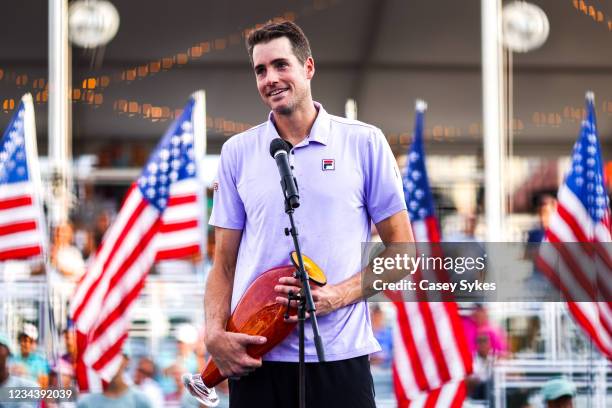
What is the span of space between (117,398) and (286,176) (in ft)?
9.64

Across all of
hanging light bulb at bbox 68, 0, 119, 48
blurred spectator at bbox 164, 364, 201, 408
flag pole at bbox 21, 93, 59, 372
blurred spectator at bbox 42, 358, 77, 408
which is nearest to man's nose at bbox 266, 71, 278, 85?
blurred spectator at bbox 164, 364, 201, 408

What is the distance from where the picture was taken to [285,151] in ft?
8.30

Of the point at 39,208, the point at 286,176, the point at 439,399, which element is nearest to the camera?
the point at 286,176

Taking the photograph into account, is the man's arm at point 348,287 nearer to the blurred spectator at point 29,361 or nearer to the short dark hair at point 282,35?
the short dark hair at point 282,35

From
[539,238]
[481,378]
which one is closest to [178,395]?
[481,378]

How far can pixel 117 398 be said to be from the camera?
5.11 meters

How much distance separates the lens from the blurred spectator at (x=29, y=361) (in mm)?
5398

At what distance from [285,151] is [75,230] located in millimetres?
3652

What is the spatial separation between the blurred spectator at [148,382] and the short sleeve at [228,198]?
2.64 m

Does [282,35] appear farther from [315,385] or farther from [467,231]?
[467,231]

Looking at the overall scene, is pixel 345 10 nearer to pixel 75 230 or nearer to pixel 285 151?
pixel 75 230

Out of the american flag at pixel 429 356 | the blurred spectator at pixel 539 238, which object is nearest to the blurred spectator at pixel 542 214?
the blurred spectator at pixel 539 238

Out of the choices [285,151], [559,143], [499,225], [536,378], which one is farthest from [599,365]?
[285,151]

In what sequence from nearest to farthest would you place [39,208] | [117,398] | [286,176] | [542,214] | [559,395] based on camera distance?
[286,176] < [559,395] < [117,398] < [39,208] < [542,214]
